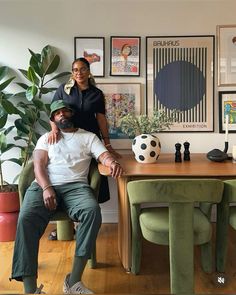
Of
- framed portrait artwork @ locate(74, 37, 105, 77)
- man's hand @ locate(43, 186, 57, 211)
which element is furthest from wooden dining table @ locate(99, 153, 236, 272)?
framed portrait artwork @ locate(74, 37, 105, 77)

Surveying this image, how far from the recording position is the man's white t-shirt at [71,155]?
252cm

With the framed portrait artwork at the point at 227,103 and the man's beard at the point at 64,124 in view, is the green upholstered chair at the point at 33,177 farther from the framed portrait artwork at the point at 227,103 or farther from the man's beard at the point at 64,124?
the framed portrait artwork at the point at 227,103

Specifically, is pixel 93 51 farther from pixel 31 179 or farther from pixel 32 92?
pixel 31 179

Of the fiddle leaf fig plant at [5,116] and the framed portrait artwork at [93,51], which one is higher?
the framed portrait artwork at [93,51]

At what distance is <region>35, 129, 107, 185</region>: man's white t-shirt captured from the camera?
8.28 feet

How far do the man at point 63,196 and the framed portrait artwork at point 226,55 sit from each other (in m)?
1.56

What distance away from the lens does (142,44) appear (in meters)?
3.41

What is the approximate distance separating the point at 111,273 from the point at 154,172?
797 mm

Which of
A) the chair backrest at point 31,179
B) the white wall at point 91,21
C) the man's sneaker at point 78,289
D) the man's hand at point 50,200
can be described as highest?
the white wall at point 91,21

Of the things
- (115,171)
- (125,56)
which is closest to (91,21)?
(125,56)

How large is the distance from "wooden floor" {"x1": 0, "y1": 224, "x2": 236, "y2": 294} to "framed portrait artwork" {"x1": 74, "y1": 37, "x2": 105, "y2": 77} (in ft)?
5.39

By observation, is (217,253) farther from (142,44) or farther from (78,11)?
(78,11)

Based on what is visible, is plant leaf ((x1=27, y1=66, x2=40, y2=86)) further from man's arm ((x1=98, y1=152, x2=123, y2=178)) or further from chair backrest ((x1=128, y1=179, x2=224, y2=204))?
chair backrest ((x1=128, y1=179, x2=224, y2=204))

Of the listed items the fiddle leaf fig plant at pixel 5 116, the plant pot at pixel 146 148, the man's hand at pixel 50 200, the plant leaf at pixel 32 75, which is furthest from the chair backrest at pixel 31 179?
the plant leaf at pixel 32 75
